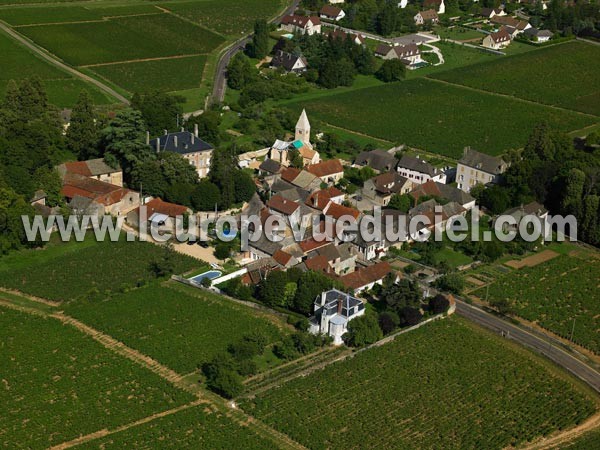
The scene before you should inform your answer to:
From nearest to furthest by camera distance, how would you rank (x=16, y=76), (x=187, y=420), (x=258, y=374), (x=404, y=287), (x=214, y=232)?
(x=187, y=420)
(x=258, y=374)
(x=404, y=287)
(x=214, y=232)
(x=16, y=76)

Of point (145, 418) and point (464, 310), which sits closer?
point (145, 418)

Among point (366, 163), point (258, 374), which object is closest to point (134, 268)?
point (258, 374)

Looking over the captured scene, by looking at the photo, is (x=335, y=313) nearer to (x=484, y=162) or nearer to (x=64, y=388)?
(x=64, y=388)

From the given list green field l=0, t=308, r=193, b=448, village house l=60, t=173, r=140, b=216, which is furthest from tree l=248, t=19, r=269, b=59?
green field l=0, t=308, r=193, b=448

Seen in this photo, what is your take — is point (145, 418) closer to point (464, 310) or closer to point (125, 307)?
point (125, 307)

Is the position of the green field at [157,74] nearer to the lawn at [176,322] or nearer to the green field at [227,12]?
the green field at [227,12]

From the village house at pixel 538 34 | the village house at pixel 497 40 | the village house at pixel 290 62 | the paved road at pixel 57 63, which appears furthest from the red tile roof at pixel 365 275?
the village house at pixel 538 34

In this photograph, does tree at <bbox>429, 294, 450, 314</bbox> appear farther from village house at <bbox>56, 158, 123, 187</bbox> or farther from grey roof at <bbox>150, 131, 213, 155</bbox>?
village house at <bbox>56, 158, 123, 187</bbox>
